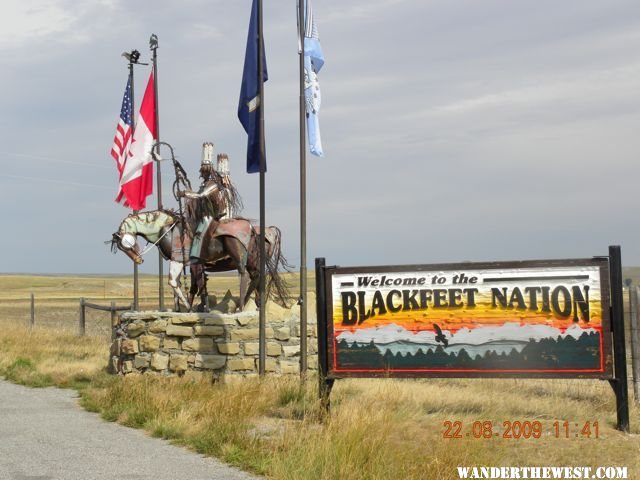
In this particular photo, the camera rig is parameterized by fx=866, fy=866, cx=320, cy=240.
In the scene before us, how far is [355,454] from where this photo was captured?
8.04m

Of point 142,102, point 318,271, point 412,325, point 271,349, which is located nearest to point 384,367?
point 412,325

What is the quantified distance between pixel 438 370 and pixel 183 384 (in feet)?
14.2

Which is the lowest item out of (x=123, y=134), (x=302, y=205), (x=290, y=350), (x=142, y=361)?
(x=142, y=361)

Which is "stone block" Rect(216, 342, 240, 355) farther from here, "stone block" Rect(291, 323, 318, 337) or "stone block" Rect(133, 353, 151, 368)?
"stone block" Rect(133, 353, 151, 368)

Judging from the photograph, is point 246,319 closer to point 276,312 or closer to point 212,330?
point 212,330

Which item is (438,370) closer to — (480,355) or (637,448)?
(480,355)

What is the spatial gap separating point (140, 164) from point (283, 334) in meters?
7.27

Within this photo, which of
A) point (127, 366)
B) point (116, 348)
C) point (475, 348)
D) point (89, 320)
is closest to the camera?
point (475, 348)

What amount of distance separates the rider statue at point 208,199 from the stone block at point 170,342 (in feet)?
8.23

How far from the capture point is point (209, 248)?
17.2m

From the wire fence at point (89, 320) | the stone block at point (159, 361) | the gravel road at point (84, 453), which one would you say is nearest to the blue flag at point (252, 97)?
Result: the stone block at point (159, 361)

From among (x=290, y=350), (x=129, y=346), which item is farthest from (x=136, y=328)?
(x=290, y=350)

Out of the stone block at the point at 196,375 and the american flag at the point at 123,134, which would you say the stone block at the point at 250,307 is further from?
the american flag at the point at 123,134

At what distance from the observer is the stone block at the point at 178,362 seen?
49.2 feet
